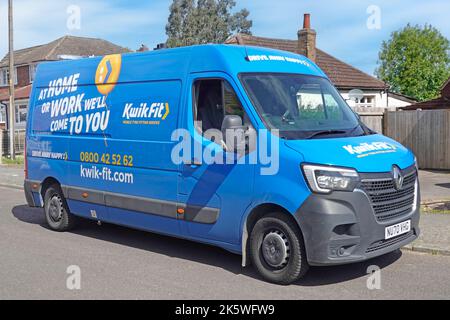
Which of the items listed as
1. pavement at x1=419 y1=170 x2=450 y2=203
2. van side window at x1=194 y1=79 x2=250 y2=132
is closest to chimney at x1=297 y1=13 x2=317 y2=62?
pavement at x1=419 y1=170 x2=450 y2=203

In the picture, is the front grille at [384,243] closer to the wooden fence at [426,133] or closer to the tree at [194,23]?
the wooden fence at [426,133]

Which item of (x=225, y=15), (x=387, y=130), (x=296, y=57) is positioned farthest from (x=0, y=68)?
(x=296, y=57)

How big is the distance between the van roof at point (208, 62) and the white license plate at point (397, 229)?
2.24m

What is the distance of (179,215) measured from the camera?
6.84 m

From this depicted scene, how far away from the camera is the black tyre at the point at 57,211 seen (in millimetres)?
8961

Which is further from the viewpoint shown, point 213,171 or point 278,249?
point 213,171

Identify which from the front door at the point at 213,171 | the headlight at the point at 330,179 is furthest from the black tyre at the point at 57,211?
the headlight at the point at 330,179

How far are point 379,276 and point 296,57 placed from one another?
2.93 meters

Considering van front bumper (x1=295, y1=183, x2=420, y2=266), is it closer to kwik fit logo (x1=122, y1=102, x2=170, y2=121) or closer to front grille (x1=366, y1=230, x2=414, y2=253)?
front grille (x1=366, y1=230, x2=414, y2=253)

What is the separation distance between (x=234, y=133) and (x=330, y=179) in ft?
3.96

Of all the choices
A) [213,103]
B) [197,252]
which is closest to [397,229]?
[213,103]

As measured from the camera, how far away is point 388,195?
5891 mm

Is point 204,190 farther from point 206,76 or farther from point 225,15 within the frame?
point 225,15

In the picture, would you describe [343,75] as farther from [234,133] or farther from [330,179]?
[330,179]
